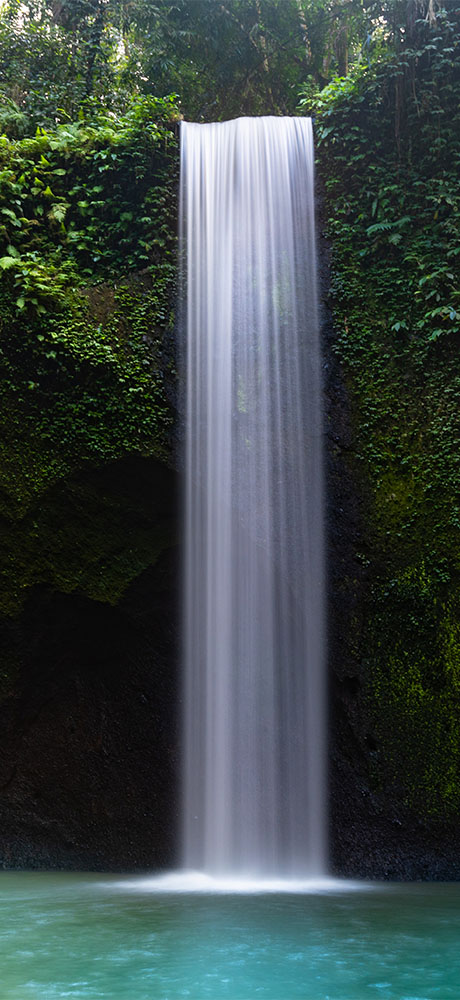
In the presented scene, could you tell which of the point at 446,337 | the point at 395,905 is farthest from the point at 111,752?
the point at 446,337

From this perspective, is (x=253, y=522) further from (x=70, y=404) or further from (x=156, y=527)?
(x=70, y=404)

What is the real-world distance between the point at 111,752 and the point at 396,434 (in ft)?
14.8

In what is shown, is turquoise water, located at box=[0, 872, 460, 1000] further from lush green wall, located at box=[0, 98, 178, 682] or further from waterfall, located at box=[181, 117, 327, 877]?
lush green wall, located at box=[0, 98, 178, 682]

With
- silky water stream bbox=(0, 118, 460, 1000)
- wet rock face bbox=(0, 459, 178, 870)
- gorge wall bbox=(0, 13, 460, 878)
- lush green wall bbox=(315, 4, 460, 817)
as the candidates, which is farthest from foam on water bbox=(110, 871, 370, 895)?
lush green wall bbox=(315, 4, 460, 817)

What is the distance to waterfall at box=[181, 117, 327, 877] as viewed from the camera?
24.1 ft

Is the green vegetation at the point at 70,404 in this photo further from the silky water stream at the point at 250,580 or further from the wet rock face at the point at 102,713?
the silky water stream at the point at 250,580

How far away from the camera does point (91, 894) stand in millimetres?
5840

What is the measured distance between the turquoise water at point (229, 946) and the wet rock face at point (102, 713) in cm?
203

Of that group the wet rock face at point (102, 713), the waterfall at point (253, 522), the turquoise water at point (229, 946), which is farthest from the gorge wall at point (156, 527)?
the turquoise water at point (229, 946)

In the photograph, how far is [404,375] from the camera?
805cm

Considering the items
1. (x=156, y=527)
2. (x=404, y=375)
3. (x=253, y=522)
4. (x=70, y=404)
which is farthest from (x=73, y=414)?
(x=404, y=375)

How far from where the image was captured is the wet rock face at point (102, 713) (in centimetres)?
782

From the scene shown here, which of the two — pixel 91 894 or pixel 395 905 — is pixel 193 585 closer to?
pixel 91 894

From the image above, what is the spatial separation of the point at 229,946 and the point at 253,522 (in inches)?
172
